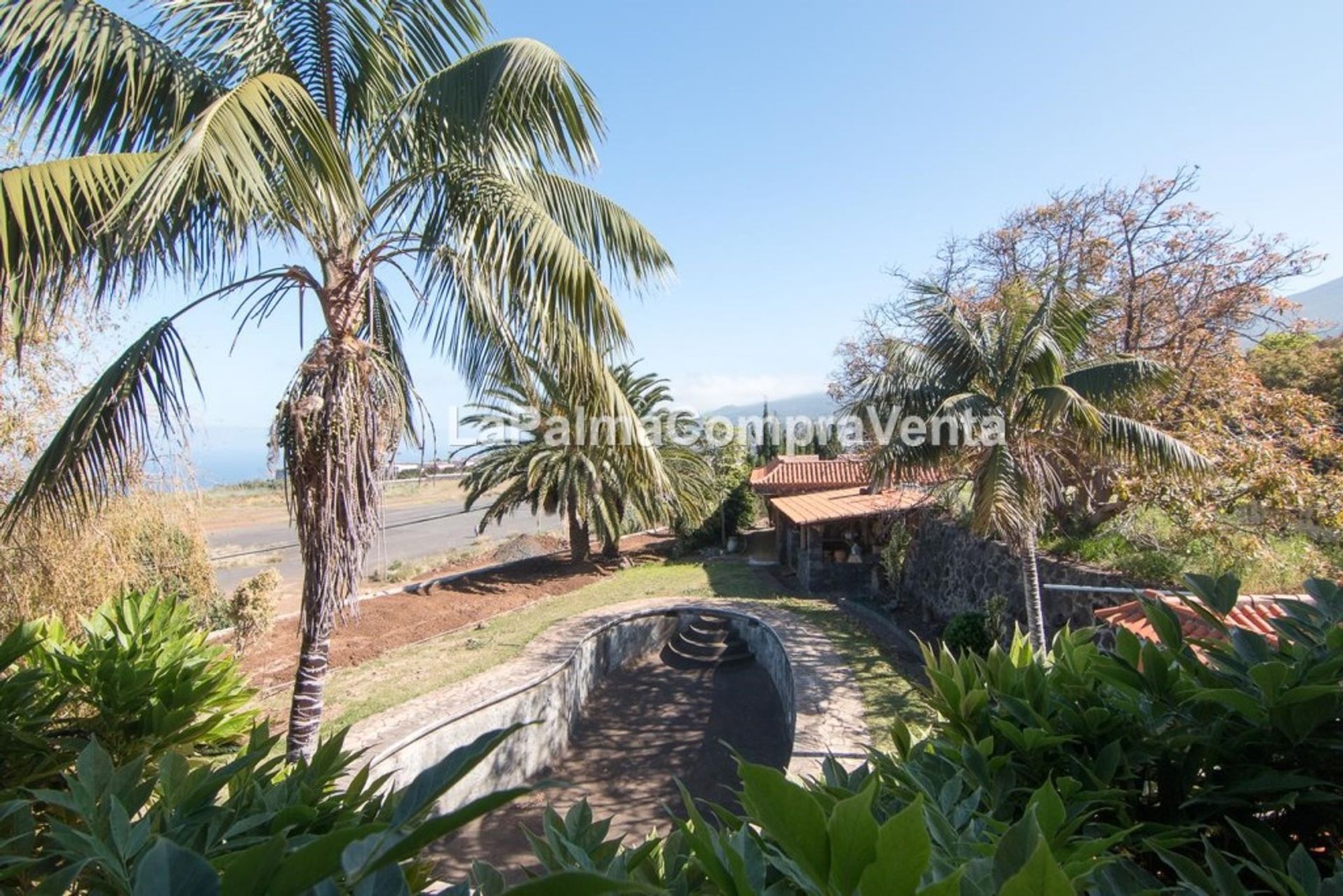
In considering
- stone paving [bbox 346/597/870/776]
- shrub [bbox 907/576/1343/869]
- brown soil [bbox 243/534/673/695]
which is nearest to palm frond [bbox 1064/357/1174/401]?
stone paving [bbox 346/597/870/776]

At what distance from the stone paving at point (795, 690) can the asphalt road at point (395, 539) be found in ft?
22.2

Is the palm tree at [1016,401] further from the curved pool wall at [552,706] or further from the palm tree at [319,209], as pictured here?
the palm tree at [319,209]

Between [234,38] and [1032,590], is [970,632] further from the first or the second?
[234,38]

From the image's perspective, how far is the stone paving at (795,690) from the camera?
7.03 metres

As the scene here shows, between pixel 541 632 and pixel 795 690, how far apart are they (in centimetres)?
525

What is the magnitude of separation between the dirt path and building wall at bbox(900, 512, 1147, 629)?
426 cm

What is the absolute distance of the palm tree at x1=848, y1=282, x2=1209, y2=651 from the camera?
782 centimetres

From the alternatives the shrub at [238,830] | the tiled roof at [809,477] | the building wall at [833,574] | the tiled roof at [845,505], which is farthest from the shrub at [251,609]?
the tiled roof at [809,477]

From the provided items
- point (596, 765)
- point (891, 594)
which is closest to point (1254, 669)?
point (596, 765)

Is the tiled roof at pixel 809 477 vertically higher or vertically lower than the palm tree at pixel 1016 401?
lower

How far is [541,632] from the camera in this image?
1205 cm

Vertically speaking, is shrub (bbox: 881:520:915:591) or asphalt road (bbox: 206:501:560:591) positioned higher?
shrub (bbox: 881:520:915:591)

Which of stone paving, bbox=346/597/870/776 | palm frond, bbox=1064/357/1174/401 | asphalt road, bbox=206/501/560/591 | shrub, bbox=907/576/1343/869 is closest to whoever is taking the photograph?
shrub, bbox=907/576/1343/869

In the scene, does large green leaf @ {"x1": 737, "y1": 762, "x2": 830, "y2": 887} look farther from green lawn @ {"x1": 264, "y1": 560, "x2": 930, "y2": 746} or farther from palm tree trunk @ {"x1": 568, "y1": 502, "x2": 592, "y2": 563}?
palm tree trunk @ {"x1": 568, "y1": 502, "x2": 592, "y2": 563}
